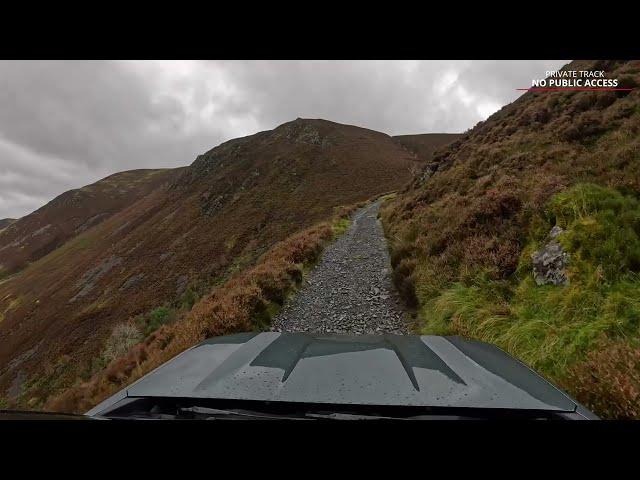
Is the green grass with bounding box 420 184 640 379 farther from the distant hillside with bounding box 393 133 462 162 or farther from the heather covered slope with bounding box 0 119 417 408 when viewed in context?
the distant hillside with bounding box 393 133 462 162

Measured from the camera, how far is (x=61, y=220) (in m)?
96.7

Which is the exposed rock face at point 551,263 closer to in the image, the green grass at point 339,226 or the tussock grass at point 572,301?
the tussock grass at point 572,301

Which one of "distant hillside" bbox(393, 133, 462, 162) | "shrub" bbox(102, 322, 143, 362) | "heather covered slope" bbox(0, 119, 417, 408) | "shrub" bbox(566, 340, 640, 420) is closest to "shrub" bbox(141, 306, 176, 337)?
"heather covered slope" bbox(0, 119, 417, 408)

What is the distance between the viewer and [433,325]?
593cm

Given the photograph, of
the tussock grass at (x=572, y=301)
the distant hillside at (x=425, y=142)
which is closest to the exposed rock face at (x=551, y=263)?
the tussock grass at (x=572, y=301)

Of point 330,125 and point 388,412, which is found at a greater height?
point 330,125

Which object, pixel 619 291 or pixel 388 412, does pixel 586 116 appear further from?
pixel 388 412

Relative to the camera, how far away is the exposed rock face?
5270mm

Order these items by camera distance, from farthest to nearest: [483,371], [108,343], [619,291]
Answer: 1. [108,343]
2. [619,291]
3. [483,371]

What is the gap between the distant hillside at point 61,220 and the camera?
89.1 meters

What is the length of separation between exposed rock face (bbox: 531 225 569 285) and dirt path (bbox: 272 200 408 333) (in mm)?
2748

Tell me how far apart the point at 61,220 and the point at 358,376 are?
12552cm

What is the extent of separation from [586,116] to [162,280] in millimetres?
30937
